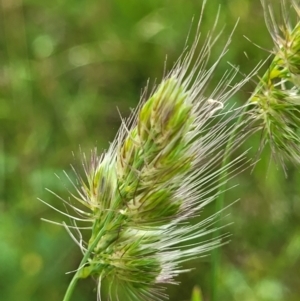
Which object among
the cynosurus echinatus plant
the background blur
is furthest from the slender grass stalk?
the background blur

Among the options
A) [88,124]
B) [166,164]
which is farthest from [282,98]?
[88,124]

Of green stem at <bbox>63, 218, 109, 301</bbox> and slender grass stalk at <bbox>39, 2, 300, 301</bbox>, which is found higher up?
slender grass stalk at <bbox>39, 2, 300, 301</bbox>

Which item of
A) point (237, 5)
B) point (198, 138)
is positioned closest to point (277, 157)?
point (198, 138)

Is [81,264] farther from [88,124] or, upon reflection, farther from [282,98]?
[88,124]

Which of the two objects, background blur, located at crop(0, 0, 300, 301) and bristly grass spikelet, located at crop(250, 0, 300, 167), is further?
background blur, located at crop(0, 0, 300, 301)

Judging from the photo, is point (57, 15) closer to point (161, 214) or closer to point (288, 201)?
point (288, 201)

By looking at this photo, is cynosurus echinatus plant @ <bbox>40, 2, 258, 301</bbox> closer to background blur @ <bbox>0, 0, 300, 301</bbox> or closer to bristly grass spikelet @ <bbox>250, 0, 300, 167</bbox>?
bristly grass spikelet @ <bbox>250, 0, 300, 167</bbox>
